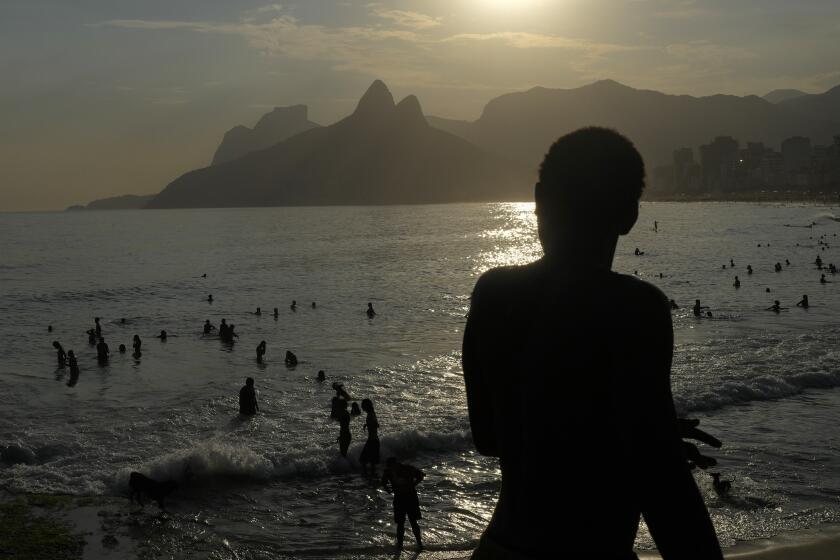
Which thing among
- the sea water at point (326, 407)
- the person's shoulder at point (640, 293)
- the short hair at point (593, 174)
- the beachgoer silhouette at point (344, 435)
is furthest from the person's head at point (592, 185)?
the beachgoer silhouette at point (344, 435)

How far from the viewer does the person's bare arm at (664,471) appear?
1855 mm

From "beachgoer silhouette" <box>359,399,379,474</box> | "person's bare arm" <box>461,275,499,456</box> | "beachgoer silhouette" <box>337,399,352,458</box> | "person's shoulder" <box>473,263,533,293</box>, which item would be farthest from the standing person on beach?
"person's shoulder" <box>473,263,533,293</box>

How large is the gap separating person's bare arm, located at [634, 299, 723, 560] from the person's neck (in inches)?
10.3

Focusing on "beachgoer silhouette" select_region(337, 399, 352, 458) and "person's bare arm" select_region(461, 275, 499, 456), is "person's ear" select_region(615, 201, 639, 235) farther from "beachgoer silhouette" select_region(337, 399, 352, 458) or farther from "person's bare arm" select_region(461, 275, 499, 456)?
"beachgoer silhouette" select_region(337, 399, 352, 458)

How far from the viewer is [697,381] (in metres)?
27.1

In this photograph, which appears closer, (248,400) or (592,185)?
(592,185)

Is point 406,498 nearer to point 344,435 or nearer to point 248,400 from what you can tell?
point 344,435

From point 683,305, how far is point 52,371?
3729 centimetres

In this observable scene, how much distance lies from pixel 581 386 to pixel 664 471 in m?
0.27

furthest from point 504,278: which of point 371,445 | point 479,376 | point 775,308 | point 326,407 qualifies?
point 775,308

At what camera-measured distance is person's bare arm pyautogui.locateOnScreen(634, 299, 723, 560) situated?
1.86 metres

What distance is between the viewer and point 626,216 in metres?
2.18

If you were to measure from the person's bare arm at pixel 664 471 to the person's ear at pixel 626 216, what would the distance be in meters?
0.35

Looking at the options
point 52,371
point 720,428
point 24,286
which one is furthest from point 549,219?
point 24,286
